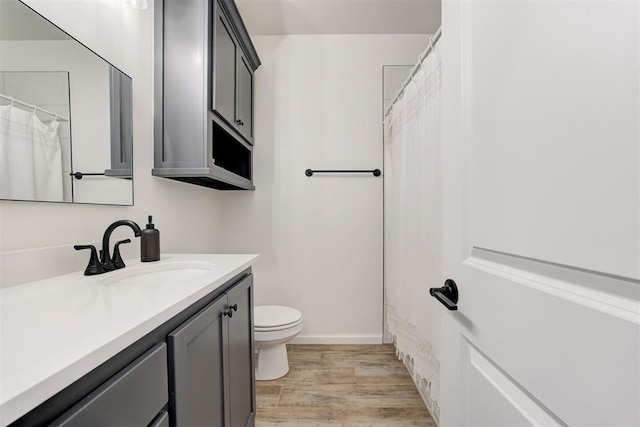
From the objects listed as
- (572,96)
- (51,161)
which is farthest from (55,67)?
(572,96)

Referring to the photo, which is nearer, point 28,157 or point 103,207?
point 28,157

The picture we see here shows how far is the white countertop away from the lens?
37 cm

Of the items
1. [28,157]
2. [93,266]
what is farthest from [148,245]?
[28,157]

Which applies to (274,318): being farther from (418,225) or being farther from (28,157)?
(28,157)

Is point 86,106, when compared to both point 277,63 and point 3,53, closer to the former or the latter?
point 3,53

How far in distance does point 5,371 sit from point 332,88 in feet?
7.85

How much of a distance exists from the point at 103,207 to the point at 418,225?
144cm

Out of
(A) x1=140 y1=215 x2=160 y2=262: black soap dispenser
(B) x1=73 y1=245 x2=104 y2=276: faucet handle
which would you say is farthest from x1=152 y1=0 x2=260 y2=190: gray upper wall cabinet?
(B) x1=73 y1=245 x2=104 y2=276: faucet handle

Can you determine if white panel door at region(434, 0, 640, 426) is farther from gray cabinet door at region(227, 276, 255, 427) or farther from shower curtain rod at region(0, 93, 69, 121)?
shower curtain rod at region(0, 93, 69, 121)

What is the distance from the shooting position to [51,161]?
95cm

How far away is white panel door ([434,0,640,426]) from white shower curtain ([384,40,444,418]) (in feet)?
2.26

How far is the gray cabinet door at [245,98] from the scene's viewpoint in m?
1.91

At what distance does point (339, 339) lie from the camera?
238cm

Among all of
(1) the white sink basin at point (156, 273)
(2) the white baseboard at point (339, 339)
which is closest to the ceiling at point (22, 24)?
(1) the white sink basin at point (156, 273)
